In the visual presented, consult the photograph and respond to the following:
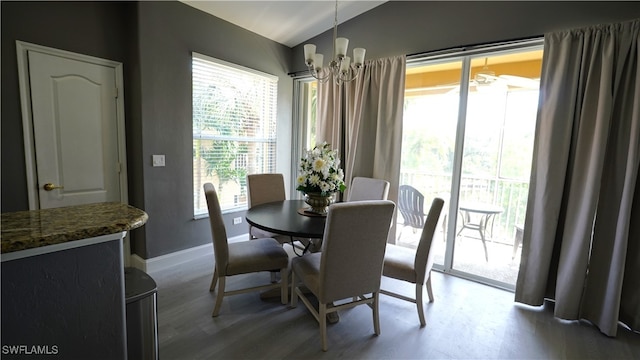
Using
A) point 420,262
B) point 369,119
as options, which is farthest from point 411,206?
point 420,262

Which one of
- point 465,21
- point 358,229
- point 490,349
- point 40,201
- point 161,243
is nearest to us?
point 358,229

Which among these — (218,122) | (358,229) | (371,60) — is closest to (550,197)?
(358,229)

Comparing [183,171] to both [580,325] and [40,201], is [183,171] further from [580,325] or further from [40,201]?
[580,325]

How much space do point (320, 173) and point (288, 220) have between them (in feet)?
1.47

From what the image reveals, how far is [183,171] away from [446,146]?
9.16 feet

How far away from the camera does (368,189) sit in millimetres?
3172

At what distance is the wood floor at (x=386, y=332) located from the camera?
1.93 m

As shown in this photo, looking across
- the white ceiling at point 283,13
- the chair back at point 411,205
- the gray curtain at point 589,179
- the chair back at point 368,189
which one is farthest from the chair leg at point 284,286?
the white ceiling at point 283,13

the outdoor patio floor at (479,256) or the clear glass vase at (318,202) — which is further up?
the clear glass vase at (318,202)

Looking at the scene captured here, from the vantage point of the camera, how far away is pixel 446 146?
311 cm

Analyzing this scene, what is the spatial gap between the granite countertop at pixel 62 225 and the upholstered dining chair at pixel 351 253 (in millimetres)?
1047

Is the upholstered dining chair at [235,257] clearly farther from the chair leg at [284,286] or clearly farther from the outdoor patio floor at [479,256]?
the outdoor patio floor at [479,256]

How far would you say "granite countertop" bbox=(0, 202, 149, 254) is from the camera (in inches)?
30.9

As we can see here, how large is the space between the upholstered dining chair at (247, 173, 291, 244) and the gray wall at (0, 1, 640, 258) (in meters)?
0.71
